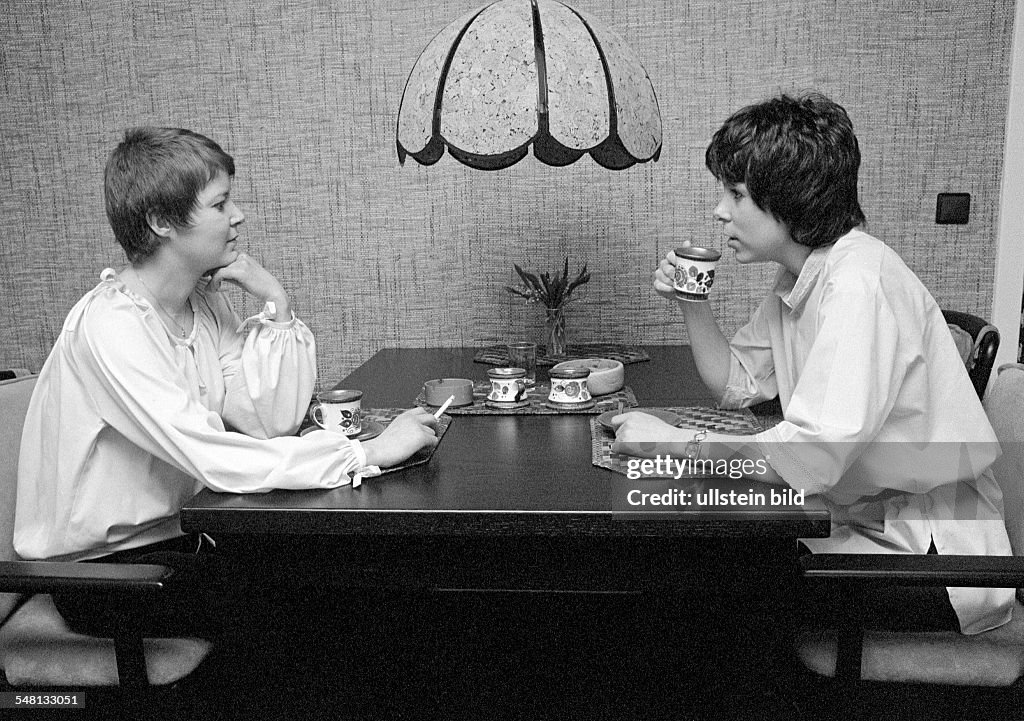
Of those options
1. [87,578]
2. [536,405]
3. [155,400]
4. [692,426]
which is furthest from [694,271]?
[87,578]

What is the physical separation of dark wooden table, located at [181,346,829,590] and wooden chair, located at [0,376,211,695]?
129 mm

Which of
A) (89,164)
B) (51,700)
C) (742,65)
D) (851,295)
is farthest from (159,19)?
(851,295)

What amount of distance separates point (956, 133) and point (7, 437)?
2.33m

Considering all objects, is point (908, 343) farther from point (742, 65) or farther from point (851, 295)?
point (742, 65)

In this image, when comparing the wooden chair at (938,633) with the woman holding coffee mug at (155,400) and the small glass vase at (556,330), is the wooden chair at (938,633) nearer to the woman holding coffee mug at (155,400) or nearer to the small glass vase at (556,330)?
the woman holding coffee mug at (155,400)

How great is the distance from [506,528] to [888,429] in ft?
1.97

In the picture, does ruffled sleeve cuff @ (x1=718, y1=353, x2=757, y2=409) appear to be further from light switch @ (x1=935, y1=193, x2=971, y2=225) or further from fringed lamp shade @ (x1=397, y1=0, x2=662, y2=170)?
light switch @ (x1=935, y1=193, x2=971, y2=225)

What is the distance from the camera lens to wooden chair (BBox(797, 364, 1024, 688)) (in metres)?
1.07

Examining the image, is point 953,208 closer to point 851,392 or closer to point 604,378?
point 604,378

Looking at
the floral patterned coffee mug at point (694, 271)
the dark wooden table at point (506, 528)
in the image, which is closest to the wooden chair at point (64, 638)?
the dark wooden table at point (506, 528)

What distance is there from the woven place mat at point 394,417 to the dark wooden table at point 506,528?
1 cm

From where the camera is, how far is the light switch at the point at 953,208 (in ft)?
7.78

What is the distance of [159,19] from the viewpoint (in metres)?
2.47

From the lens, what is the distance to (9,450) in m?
1.46
